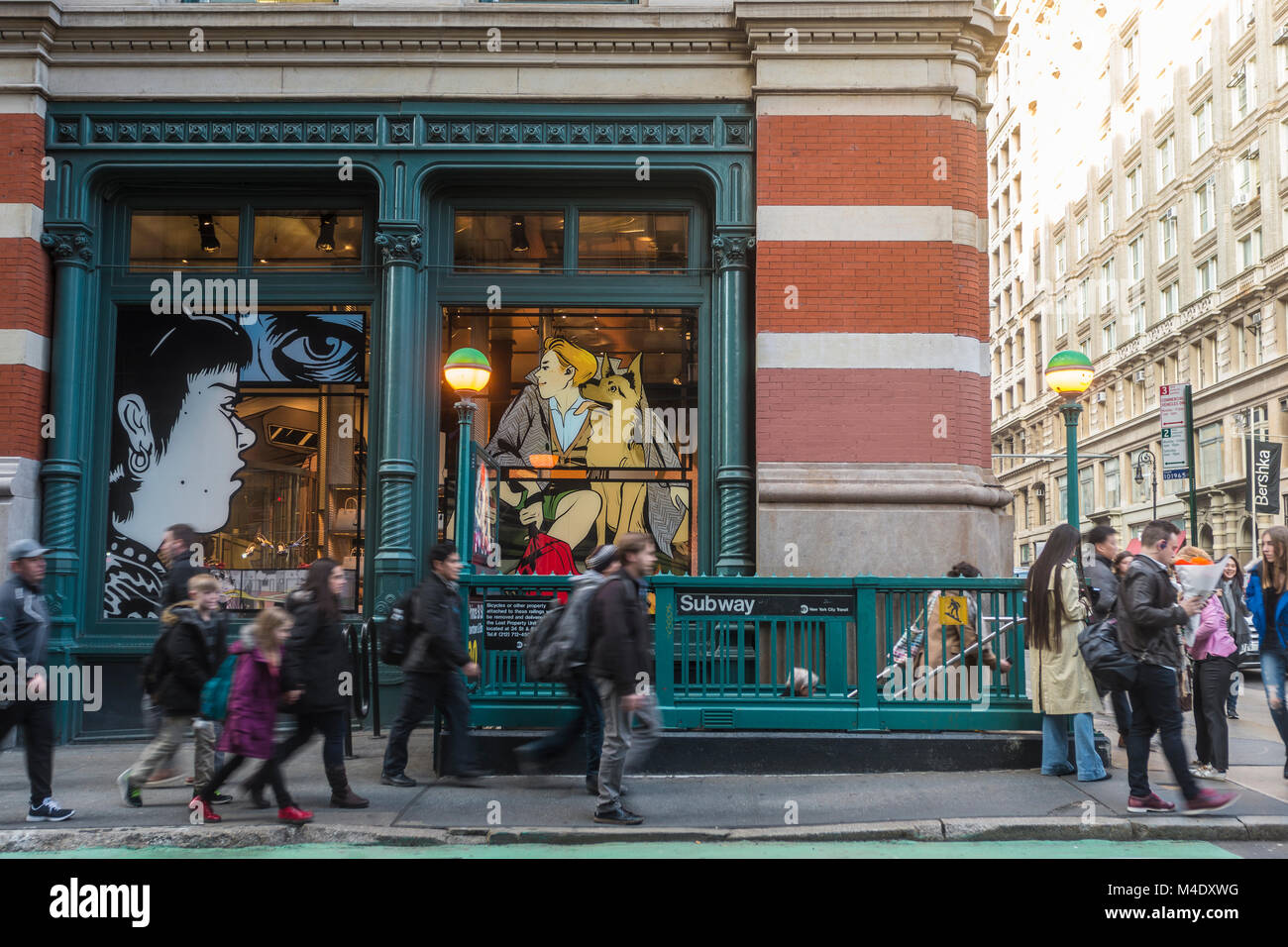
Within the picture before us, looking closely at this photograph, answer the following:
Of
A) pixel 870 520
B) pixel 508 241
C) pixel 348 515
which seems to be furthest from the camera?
pixel 508 241

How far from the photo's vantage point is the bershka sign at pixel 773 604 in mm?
8875

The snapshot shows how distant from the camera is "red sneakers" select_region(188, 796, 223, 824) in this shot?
720 cm

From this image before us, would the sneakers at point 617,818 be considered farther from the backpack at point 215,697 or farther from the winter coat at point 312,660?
the backpack at point 215,697

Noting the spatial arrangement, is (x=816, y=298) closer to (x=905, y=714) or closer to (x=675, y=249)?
(x=675, y=249)

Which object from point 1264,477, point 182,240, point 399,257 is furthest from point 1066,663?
point 1264,477

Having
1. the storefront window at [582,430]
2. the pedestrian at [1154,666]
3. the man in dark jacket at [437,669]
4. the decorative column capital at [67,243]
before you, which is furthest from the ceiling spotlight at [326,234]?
the pedestrian at [1154,666]

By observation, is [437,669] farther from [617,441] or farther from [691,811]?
[617,441]

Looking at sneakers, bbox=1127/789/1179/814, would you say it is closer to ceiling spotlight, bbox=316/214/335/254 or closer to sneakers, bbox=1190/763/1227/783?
sneakers, bbox=1190/763/1227/783

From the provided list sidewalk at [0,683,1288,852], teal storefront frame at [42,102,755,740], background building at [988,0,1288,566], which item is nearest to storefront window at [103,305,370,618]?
teal storefront frame at [42,102,755,740]

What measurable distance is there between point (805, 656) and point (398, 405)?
517 cm

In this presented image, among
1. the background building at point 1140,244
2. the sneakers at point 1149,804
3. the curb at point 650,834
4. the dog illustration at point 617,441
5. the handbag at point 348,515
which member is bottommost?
the curb at point 650,834

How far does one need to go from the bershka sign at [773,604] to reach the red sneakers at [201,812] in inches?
150

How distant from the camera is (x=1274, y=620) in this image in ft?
26.9
